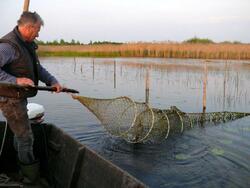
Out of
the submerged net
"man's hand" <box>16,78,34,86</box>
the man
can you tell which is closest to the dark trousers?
the man

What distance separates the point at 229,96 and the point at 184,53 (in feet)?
51.5

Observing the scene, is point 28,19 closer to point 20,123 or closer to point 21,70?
point 21,70

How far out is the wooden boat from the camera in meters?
2.92

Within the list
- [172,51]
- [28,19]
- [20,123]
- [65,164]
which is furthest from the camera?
[172,51]

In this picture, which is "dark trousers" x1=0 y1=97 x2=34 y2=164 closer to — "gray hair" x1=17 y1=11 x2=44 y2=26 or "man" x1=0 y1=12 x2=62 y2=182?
"man" x1=0 y1=12 x2=62 y2=182

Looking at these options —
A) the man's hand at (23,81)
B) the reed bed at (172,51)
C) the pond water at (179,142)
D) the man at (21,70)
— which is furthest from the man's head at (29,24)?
the reed bed at (172,51)

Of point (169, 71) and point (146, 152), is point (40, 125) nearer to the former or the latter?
point (146, 152)

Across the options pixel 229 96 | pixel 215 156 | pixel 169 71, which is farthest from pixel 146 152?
pixel 169 71

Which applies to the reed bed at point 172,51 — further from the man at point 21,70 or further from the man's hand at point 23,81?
the man's hand at point 23,81

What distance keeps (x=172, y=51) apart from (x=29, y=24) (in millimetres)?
26851

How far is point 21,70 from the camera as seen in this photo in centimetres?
365

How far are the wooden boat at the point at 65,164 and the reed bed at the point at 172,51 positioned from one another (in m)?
24.5

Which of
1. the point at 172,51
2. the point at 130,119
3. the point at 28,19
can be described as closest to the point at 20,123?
the point at 28,19

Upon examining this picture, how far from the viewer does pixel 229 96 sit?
14.4 meters
